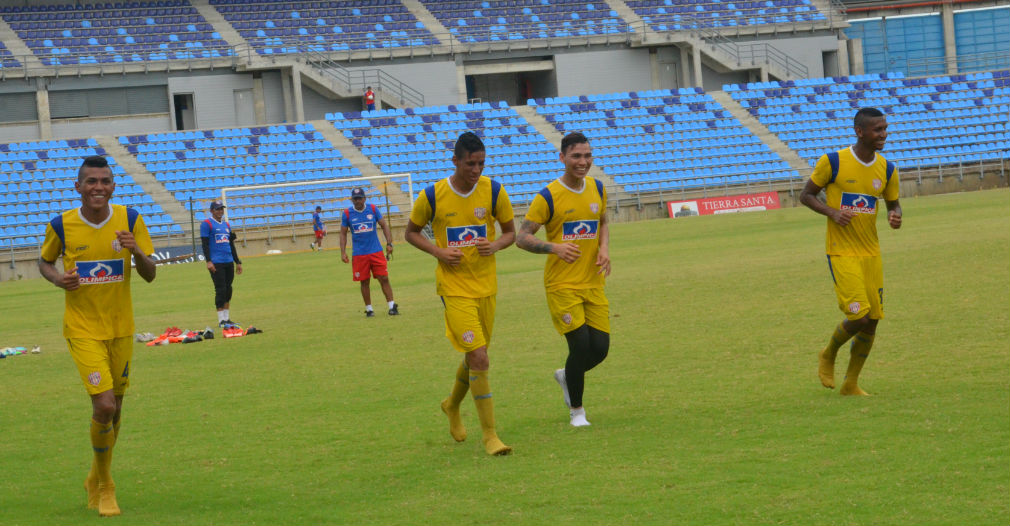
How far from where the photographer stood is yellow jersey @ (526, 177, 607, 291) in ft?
29.4

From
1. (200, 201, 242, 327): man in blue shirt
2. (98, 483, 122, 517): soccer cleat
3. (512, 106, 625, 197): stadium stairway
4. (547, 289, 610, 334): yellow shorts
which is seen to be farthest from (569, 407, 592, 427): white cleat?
(512, 106, 625, 197): stadium stairway

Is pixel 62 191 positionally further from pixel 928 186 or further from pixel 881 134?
pixel 881 134

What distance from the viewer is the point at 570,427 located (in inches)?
359

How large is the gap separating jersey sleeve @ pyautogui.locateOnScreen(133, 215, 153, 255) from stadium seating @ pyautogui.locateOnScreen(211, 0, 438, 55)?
45.0 meters

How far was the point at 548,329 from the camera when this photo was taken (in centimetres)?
1541

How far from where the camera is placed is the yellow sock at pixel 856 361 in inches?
373

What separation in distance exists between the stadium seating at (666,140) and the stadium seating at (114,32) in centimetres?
1467

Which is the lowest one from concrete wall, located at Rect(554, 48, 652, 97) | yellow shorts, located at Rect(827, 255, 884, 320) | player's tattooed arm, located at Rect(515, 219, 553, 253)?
yellow shorts, located at Rect(827, 255, 884, 320)

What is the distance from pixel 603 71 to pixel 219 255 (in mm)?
39698

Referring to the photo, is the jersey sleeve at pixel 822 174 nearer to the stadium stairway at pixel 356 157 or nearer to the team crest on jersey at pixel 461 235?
the team crest on jersey at pixel 461 235

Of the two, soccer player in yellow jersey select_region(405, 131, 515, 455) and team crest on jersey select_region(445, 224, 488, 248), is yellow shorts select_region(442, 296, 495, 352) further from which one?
team crest on jersey select_region(445, 224, 488, 248)

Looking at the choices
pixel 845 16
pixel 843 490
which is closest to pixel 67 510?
pixel 843 490

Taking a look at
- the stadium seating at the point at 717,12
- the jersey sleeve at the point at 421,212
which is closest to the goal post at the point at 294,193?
the stadium seating at the point at 717,12

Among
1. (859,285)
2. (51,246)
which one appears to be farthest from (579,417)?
(51,246)
